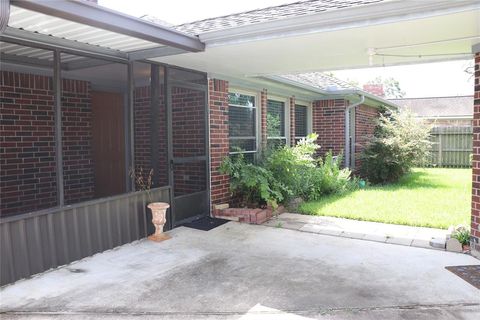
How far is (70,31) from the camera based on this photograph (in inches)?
153

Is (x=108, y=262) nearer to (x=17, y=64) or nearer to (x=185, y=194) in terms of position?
(x=185, y=194)

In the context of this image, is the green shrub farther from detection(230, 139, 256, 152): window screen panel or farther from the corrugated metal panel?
the corrugated metal panel

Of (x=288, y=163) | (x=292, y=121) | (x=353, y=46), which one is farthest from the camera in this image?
(x=292, y=121)

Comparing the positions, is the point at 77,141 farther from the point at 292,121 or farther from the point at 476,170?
the point at 476,170

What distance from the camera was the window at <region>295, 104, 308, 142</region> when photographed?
10.0m

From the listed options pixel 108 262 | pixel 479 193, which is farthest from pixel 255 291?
pixel 479 193

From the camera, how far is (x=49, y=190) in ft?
21.0

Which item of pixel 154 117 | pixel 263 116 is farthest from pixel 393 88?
pixel 154 117

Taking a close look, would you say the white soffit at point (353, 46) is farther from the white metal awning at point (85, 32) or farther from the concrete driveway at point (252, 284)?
the concrete driveway at point (252, 284)

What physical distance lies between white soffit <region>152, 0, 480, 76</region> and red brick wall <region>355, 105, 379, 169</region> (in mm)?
5611

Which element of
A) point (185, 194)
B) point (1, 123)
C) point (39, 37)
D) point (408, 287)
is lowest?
point (408, 287)

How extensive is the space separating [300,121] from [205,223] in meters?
5.02

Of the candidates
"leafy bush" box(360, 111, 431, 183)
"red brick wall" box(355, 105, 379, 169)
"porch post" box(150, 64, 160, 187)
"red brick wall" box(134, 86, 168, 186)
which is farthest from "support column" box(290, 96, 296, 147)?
"porch post" box(150, 64, 160, 187)

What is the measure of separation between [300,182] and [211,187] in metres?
2.00
